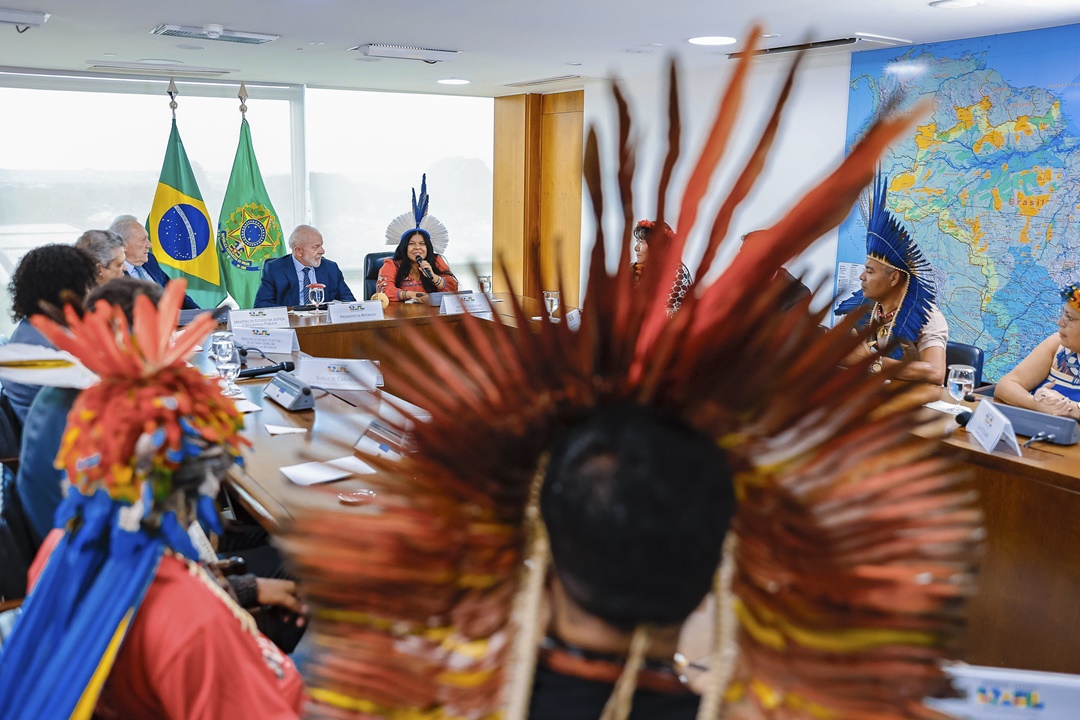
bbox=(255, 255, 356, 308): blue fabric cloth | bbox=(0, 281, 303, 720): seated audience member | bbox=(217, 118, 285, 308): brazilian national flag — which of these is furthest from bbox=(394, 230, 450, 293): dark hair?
bbox=(0, 281, 303, 720): seated audience member

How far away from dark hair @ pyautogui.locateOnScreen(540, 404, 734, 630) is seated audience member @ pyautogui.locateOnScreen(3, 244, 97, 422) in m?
2.36

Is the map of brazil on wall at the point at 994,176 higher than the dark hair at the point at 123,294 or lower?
higher

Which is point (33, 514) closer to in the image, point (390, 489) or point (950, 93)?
point (390, 489)

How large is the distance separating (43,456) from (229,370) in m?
1.31

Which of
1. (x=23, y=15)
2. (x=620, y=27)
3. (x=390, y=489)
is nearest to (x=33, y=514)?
(x=390, y=489)

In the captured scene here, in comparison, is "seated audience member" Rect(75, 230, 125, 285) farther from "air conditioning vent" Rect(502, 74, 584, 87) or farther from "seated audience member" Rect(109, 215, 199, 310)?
"air conditioning vent" Rect(502, 74, 584, 87)

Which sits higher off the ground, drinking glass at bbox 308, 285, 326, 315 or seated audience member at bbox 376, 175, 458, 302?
seated audience member at bbox 376, 175, 458, 302

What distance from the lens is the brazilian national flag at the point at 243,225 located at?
23.4 feet

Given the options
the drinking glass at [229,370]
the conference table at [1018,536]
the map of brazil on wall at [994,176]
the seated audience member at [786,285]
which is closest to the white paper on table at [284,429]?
the conference table at [1018,536]

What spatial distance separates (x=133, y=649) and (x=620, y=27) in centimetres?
413

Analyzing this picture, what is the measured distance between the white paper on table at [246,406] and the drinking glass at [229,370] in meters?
0.08

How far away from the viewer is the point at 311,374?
3.07 m

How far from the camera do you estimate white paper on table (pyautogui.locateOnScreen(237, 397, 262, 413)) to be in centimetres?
287

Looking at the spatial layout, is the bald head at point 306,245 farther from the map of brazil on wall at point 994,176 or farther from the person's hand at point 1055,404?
the person's hand at point 1055,404
